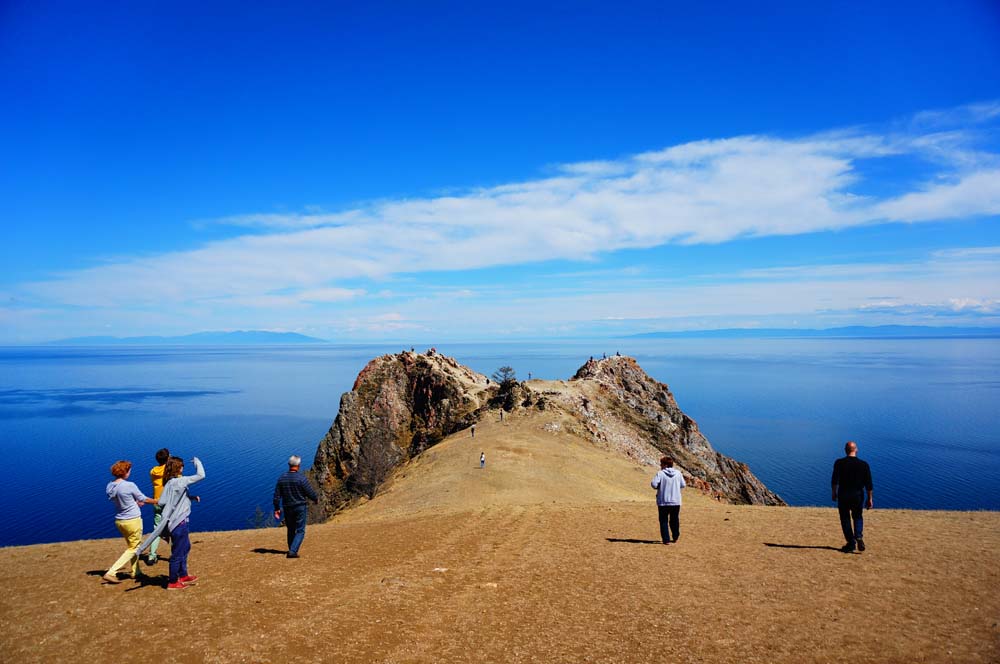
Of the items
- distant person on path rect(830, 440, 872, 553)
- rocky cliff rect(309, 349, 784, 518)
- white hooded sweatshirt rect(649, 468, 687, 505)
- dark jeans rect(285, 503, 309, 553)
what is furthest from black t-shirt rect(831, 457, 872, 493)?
rocky cliff rect(309, 349, 784, 518)

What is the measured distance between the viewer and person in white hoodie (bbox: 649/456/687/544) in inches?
607

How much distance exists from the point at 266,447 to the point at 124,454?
72.4 ft

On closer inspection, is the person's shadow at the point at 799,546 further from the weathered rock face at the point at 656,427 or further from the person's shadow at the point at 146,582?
the weathered rock face at the point at 656,427

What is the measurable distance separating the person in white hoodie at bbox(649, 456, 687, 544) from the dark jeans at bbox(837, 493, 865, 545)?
4047mm

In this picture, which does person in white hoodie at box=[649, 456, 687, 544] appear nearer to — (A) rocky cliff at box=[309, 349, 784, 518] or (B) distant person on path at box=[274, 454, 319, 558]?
(B) distant person on path at box=[274, 454, 319, 558]

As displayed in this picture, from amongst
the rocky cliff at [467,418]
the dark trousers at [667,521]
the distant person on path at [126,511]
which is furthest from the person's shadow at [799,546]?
the rocky cliff at [467,418]

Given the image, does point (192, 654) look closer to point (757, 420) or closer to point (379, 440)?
→ point (379, 440)

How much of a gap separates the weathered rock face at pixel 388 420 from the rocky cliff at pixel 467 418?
0.11m

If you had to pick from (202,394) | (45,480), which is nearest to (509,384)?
(45,480)

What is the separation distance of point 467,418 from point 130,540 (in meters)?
44.3

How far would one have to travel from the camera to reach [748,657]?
29.0 feet

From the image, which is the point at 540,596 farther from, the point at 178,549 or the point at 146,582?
the point at 146,582

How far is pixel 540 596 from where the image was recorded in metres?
11.6

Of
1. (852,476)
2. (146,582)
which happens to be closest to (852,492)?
(852,476)
